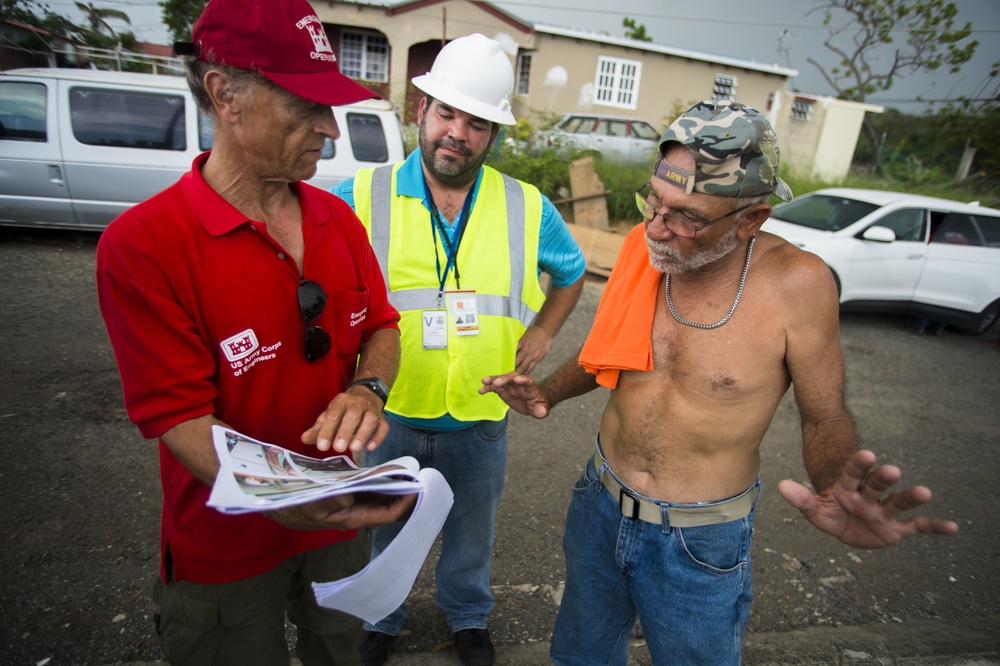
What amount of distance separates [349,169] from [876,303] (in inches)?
273

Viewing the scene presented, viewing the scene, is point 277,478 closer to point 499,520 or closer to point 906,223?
point 499,520

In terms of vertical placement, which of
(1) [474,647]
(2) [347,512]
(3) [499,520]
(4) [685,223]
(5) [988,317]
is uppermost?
(4) [685,223]

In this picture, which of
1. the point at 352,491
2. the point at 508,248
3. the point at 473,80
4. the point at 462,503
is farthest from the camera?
the point at 462,503

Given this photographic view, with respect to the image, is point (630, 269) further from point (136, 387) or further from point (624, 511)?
point (136, 387)

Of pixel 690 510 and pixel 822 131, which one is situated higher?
pixel 822 131

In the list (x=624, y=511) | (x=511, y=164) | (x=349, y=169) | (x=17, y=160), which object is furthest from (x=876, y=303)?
(x=17, y=160)

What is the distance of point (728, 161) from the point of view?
5.21 feet

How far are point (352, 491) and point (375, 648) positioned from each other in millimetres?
1678

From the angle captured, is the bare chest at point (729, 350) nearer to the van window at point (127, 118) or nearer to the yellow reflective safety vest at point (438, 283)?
the yellow reflective safety vest at point (438, 283)

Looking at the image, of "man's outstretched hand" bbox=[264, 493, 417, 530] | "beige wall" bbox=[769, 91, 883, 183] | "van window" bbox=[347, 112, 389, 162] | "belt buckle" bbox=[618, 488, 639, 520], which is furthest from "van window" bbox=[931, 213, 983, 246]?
"beige wall" bbox=[769, 91, 883, 183]

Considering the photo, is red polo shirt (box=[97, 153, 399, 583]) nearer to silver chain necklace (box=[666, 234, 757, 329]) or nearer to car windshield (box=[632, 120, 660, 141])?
silver chain necklace (box=[666, 234, 757, 329])

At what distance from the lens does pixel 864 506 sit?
1.29 metres

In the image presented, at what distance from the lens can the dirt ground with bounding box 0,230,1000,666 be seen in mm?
2650

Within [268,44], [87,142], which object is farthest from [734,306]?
[87,142]
